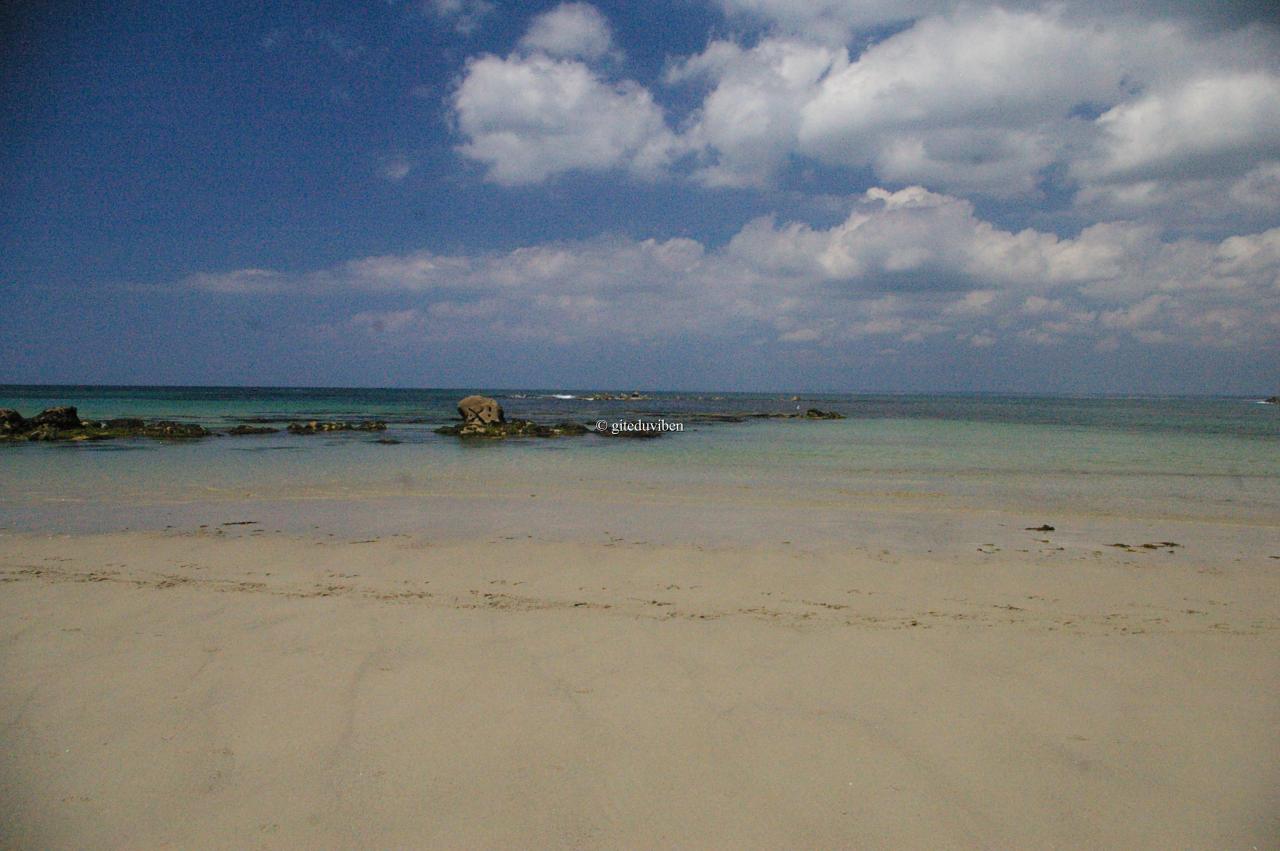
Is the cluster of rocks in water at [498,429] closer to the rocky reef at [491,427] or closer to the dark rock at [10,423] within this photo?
the rocky reef at [491,427]

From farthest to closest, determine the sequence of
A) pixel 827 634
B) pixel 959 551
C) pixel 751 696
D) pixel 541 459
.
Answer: pixel 541 459, pixel 959 551, pixel 827 634, pixel 751 696

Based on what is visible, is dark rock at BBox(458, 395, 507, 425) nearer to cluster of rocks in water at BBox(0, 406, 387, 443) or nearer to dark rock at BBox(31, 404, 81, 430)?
cluster of rocks in water at BBox(0, 406, 387, 443)

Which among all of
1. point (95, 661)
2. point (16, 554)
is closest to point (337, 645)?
point (95, 661)

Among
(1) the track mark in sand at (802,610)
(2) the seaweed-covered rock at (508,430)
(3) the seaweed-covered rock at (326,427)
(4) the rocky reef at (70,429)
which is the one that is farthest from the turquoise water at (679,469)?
(1) the track mark in sand at (802,610)

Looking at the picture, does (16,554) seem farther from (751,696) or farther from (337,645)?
(751,696)

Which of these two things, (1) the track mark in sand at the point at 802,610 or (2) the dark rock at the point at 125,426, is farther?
(2) the dark rock at the point at 125,426

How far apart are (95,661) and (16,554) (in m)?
5.27

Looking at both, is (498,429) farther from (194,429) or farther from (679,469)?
(679,469)

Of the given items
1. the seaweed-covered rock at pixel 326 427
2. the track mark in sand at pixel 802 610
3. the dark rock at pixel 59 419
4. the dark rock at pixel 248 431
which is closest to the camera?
the track mark in sand at pixel 802 610

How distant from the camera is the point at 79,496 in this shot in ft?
42.7

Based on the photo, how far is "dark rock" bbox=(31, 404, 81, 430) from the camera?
27531 millimetres

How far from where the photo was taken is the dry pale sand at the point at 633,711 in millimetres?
3158

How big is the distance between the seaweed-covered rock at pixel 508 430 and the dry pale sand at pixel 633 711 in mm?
24007

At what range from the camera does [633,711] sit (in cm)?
417
